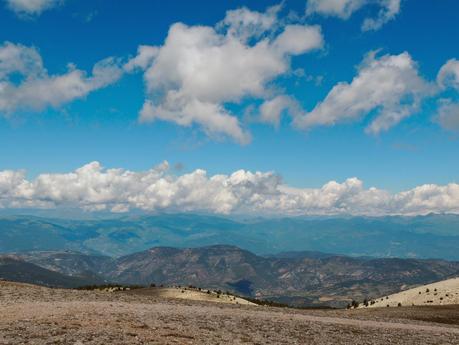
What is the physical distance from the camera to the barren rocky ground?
2541cm

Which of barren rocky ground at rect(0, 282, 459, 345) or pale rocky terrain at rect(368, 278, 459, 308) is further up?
barren rocky ground at rect(0, 282, 459, 345)

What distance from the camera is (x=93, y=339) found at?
24484 mm

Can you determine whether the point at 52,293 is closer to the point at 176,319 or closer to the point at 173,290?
the point at 176,319

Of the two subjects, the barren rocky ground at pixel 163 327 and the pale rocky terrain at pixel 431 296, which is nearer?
the barren rocky ground at pixel 163 327

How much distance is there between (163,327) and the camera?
95.2ft

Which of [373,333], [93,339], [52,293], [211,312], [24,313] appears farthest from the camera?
[52,293]

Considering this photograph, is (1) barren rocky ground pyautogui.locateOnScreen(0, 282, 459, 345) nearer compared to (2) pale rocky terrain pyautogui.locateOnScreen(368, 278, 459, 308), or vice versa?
(1) barren rocky ground pyautogui.locateOnScreen(0, 282, 459, 345)

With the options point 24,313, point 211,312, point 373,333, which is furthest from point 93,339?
point 373,333

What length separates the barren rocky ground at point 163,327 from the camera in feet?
83.4

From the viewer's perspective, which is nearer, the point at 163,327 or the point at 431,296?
the point at 163,327

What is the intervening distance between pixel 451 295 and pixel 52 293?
59808 millimetres

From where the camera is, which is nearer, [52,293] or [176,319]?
[176,319]

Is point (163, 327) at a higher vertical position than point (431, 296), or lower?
higher

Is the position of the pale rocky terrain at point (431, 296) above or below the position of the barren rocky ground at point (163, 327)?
below
